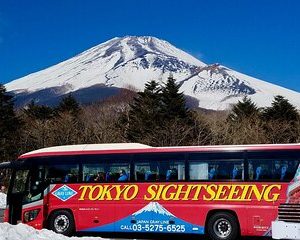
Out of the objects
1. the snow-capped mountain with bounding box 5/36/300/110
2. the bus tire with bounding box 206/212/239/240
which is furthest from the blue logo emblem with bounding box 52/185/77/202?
the snow-capped mountain with bounding box 5/36/300/110

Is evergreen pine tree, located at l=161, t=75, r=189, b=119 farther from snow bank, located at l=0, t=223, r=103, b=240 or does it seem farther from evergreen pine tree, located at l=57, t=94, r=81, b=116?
snow bank, located at l=0, t=223, r=103, b=240

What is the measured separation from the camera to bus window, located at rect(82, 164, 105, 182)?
13.6 m

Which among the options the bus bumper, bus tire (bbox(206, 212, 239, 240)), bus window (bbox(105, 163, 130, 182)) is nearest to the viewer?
the bus bumper

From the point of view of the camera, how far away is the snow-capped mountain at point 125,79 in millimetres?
158375

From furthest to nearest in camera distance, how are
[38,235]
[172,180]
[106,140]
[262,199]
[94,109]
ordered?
[94,109] → [106,140] → [172,180] → [262,199] → [38,235]

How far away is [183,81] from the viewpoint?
7308 inches

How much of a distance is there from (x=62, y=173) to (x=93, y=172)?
857mm

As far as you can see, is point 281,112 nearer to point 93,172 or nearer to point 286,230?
point 93,172

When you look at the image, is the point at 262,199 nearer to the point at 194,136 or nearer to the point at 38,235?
the point at 38,235

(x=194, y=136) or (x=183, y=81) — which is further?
(x=183, y=81)

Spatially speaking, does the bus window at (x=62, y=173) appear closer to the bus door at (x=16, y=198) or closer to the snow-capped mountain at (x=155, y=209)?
the bus door at (x=16, y=198)

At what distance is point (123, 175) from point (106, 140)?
27.1m

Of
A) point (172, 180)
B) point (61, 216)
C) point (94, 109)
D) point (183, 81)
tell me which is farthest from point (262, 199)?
point (183, 81)

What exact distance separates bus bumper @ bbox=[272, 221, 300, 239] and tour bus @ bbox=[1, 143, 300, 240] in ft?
4.98
